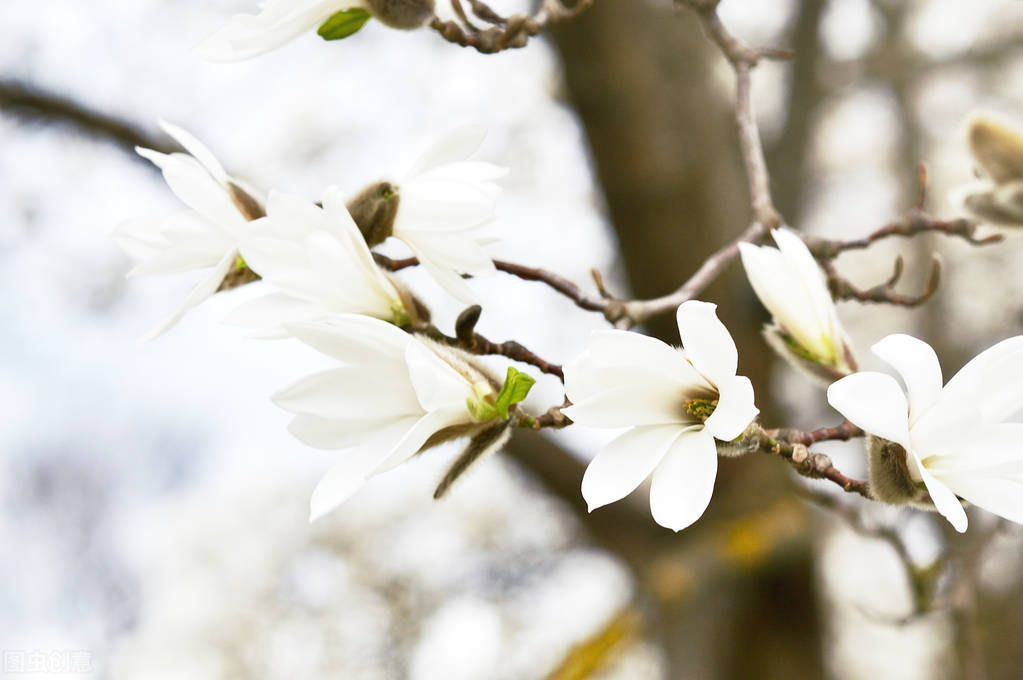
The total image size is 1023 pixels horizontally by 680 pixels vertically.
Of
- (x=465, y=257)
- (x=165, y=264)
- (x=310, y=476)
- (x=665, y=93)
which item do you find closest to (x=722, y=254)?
(x=465, y=257)

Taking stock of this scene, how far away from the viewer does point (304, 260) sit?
30cm

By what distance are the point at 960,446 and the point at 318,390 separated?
8.5 inches

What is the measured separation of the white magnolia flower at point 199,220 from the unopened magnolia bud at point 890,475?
0.80 feet

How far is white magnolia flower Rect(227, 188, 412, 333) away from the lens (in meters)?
0.29

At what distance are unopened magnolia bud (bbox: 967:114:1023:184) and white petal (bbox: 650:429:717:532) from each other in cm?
13

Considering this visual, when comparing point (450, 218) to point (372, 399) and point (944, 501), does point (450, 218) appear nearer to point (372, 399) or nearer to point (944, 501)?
point (372, 399)

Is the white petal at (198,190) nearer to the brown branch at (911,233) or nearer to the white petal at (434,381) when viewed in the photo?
the white petal at (434,381)

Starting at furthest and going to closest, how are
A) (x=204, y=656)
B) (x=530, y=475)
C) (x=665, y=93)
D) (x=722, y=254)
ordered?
(x=204, y=656), (x=530, y=475), (x=665, y=93), (x=722, y=254)

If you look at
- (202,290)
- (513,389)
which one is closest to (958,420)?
(513,389)

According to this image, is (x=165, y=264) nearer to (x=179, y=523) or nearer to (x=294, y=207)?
(x=294, y=207)

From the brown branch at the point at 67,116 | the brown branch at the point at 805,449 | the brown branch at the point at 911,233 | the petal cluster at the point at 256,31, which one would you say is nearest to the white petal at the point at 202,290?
the petal cluster at the point at 256,31

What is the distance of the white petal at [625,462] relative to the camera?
9.9 inches

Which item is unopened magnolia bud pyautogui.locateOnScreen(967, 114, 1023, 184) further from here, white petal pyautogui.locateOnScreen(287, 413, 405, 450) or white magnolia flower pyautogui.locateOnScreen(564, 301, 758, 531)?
white petal pyautogui.locateOnScreen(287, 413, 405, 450)

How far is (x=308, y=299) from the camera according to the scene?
0.29 metres
